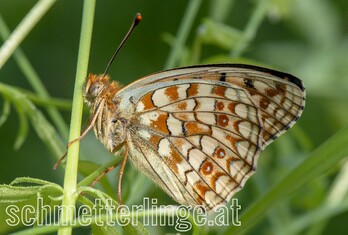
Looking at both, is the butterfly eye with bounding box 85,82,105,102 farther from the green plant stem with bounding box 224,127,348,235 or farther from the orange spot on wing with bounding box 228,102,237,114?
the green plant stem with bounding box 224,127,348,235

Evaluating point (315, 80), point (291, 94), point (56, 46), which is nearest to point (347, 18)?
point (315, 80)

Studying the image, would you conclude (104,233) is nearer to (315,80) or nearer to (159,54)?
(315,80)

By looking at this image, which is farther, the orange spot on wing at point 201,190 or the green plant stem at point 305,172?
the orange spot on wing at point 201,190

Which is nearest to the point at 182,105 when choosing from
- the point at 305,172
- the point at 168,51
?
the point at 305,172

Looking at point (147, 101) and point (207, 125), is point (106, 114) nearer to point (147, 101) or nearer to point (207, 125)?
point (147, 101)

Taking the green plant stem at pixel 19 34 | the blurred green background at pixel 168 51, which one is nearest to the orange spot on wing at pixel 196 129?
the green plant stem at pixel 19 34

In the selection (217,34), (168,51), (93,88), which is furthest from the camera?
(168,51)

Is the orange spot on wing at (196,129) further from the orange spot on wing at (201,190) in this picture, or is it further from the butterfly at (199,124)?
the orange spot on wing at (201,190)

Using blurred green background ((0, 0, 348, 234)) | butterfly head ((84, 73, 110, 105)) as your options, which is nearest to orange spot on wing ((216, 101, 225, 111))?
butterfly head ((84, 73, 110, 105))
